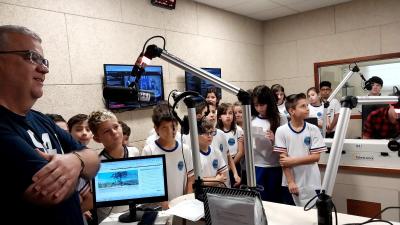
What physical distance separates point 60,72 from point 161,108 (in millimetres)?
1512

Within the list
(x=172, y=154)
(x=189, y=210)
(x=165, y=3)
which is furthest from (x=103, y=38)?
(x=189, y=210)

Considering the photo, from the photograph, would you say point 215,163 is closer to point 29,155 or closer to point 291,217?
point 291,217

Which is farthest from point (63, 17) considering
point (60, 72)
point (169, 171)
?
point (169, 171)

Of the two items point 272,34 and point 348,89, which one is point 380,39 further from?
point 272,34

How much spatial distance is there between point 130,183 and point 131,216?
0.19 m

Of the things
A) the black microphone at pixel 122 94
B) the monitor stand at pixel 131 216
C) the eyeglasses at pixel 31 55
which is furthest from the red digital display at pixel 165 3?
the eyeglasses at pixel 31 55

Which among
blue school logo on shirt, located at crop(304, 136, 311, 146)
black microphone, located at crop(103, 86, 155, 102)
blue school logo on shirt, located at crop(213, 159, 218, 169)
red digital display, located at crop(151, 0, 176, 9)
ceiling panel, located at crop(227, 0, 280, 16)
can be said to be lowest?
blue school logo on shirt, located at crop(213, 159, 218, 169)

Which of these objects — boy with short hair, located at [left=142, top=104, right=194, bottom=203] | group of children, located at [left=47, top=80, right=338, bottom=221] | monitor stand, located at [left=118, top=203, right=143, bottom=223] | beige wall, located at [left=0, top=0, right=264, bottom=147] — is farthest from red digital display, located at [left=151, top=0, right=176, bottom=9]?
monitor stand, located at [left=118, top=203, right=143, bottom=223]

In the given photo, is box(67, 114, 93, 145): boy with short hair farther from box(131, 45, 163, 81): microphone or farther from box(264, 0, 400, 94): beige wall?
box(264, 0, 400, 94): beige wall

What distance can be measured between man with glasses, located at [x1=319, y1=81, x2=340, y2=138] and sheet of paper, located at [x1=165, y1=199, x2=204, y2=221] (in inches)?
125

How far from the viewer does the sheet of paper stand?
1561mm

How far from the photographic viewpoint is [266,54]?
6.53 metres

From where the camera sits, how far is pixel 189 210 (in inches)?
64.4

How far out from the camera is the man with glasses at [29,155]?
866 mm
